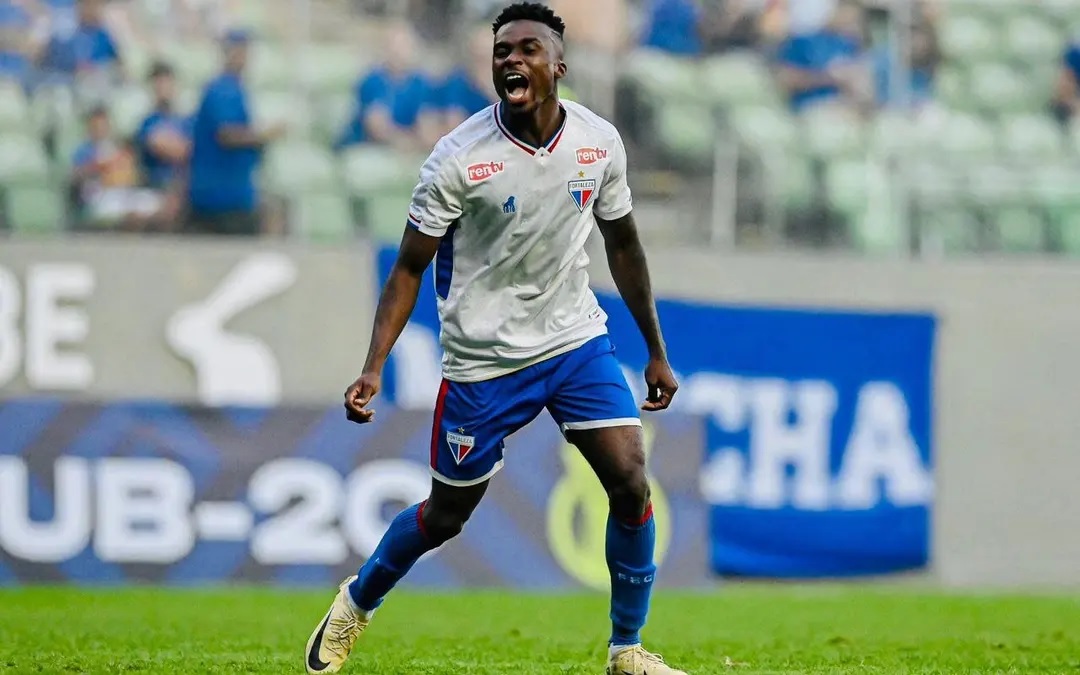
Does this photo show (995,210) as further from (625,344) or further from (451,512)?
(451,512)

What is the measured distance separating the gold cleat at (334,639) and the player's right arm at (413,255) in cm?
87

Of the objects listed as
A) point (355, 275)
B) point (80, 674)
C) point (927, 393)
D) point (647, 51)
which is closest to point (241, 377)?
point (355, 275)

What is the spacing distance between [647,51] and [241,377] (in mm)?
4000

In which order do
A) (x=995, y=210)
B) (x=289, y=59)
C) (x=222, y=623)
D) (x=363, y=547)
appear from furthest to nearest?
1. (x=995, y=210)
2. (x=289, y=59)
3. (x=363, y=547)
4. (x=222, y=623)

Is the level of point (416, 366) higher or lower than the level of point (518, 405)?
lower

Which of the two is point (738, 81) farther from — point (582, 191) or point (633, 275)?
point (582, 191)

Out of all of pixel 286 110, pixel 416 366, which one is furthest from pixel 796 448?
pixel 286 110

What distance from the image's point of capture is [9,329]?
12.6 metres

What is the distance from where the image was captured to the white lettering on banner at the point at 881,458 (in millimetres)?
13781

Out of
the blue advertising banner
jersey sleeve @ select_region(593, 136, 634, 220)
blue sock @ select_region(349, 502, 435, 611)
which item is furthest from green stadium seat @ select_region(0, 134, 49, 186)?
jersey sleeve @ select_region(593, 136, 634, 220)

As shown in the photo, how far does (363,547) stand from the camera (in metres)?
11.8

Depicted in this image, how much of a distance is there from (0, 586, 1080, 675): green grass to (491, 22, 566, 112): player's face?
90.5 inches

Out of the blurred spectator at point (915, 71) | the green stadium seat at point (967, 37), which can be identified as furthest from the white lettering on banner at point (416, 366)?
the green stadium seat at point (967, 37)

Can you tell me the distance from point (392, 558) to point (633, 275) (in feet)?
4.59
